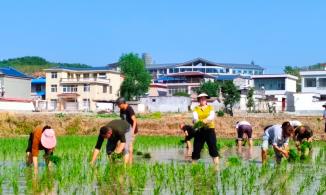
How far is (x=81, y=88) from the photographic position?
6781cm

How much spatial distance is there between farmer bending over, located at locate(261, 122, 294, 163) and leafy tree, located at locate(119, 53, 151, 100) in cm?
5796

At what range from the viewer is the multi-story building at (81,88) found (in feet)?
220

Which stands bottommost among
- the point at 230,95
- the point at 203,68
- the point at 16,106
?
the point at 16,106

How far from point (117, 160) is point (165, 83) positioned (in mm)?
73266

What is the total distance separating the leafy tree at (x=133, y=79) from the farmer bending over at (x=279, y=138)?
57963 mm

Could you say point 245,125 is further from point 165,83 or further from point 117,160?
point 165,83

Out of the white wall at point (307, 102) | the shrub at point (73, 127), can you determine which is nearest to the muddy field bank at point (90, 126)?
the shrub at point (73, 127)

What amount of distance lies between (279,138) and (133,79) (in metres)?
59.1

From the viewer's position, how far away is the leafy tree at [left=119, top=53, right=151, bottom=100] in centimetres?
6975

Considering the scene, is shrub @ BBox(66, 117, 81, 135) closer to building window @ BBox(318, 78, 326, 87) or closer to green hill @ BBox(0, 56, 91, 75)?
building window @ BBox(318, 78, 326, 87)

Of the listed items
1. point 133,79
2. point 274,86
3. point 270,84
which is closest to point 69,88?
point 133,79

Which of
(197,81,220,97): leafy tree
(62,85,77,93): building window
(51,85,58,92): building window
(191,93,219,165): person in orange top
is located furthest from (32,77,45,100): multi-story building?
(191,93,219,165): person in orange top

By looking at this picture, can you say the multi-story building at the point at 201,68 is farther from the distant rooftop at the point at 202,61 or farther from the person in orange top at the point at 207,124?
the person in orange top at the point at 207,124

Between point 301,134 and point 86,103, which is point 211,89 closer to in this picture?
point 86,103
